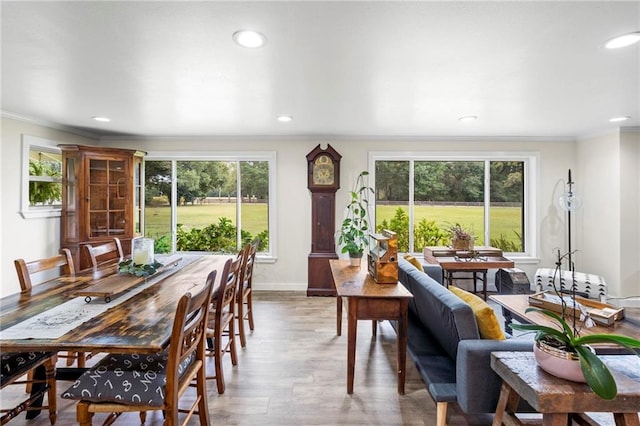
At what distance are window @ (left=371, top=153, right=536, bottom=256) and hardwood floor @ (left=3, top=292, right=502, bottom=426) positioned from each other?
81.4 inches

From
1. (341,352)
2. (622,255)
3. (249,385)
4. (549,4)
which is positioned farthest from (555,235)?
(249,385)

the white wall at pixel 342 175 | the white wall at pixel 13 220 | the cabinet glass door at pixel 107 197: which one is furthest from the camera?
the white wall at pixel 342 175

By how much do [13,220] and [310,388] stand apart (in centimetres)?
375

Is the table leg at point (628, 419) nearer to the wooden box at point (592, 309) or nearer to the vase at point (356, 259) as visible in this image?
the wooden box at point (592, 309)

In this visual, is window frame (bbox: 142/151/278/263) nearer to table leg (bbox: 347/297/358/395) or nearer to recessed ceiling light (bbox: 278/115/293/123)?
recessed ceiling light (bbox: 278/115/293/123)

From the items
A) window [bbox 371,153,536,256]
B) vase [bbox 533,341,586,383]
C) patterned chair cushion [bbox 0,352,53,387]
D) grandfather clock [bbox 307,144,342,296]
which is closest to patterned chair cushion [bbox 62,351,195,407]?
patterned chair cushion [bbox 0,352,53,387]

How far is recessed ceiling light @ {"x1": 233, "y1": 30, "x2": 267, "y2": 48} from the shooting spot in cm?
174

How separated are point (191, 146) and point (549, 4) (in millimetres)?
4494

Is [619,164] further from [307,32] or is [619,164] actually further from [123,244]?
[123,244]

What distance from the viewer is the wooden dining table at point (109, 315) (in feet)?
4.41

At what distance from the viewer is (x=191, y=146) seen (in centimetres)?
480

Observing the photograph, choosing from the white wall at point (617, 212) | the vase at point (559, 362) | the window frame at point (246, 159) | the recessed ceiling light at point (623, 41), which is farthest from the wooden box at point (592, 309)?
the window frame at point (246, 159)

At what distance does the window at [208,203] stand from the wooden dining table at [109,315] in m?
2.39

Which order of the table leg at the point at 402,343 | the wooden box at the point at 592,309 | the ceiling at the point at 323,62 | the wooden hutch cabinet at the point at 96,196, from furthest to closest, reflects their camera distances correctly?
the wooden hutch cabinet at the point at 96,196 → the wooden box at the point at 592,309 → the table leg at the point at 402,343 → the ceiling at the point at 323,62
